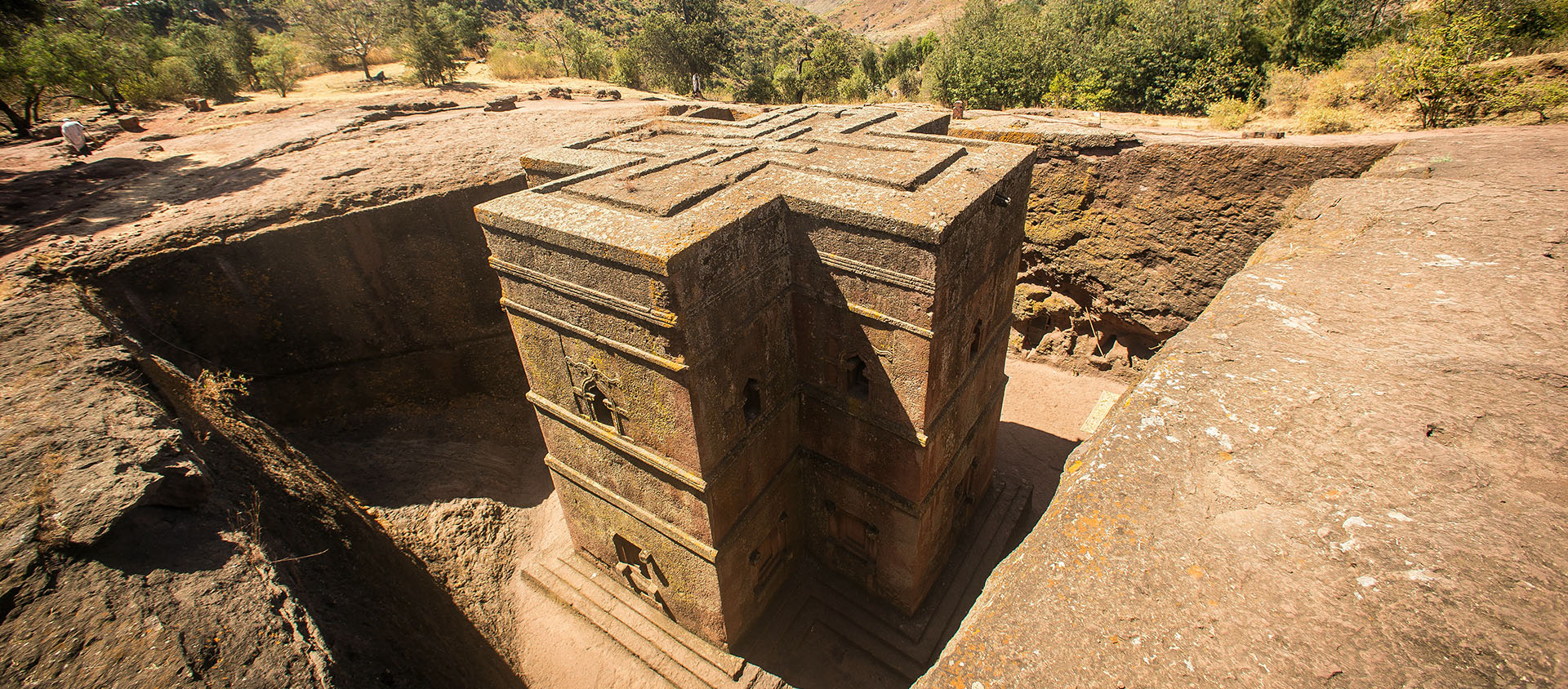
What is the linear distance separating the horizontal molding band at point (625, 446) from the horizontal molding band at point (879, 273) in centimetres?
236

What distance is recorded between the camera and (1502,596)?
2.19 m

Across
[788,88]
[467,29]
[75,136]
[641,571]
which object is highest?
[467,29]

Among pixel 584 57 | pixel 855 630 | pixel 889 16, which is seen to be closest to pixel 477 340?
pixel 855 630

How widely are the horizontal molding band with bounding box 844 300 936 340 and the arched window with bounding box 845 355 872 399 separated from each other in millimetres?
641

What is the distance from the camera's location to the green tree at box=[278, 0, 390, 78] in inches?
1141

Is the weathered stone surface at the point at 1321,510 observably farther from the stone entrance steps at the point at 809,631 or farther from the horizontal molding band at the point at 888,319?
the stone entrance steps at the point at 809,631

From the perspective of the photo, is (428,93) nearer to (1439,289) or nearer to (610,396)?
(610,396)

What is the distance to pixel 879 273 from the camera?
5320 mm

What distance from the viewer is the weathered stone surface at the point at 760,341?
5.08 m

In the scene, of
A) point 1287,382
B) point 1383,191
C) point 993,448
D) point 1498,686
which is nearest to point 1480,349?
point 1287,382

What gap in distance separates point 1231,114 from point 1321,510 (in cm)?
1607

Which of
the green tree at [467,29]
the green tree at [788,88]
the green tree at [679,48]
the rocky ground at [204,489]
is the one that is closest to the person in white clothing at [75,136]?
the rocky ground at [204,489]

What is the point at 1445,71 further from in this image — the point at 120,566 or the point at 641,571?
the point at 120,566

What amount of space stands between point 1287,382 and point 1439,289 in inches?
74.1
